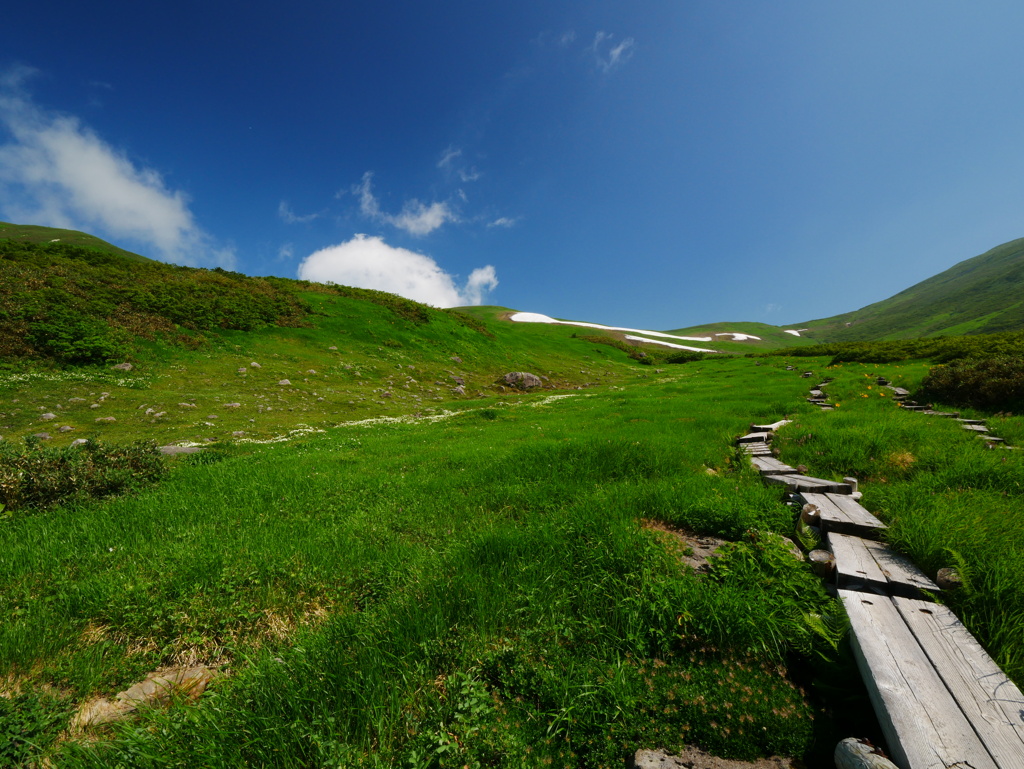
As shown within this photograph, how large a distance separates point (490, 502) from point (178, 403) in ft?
59.5

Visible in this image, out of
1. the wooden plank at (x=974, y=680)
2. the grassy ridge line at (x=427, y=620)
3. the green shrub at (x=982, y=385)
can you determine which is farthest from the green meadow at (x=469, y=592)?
the wooden plank at (x=974, y=680)

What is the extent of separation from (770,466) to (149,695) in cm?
922

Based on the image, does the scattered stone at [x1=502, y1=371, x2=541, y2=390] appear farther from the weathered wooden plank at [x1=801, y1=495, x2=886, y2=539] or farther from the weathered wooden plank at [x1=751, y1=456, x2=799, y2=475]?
A: the weathered wooden plank at [x1=801, y1=495, x2=886, y2=539]

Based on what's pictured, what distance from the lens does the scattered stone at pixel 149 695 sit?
3098 millimetres

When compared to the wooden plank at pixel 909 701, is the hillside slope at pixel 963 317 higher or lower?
higher

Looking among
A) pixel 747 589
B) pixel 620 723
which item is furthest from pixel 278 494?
pixel 747 589

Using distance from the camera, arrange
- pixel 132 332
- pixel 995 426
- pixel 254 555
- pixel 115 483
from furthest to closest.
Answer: pixel 132 332 < pixel 995 426 < pixel 115 483 < pixel 254 555

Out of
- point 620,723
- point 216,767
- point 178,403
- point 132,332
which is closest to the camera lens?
point 216,767

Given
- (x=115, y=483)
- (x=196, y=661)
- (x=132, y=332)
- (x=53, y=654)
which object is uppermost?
(x=132, y=332)

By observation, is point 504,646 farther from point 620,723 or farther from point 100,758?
point 100,758

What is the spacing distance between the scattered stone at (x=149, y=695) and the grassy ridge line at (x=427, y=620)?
14cm

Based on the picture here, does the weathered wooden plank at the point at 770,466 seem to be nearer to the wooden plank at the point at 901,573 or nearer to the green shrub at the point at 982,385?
the wooden plank at the point at 901,573

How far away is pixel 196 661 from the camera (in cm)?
378

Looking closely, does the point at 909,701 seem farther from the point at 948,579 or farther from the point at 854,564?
the point at 948,579
